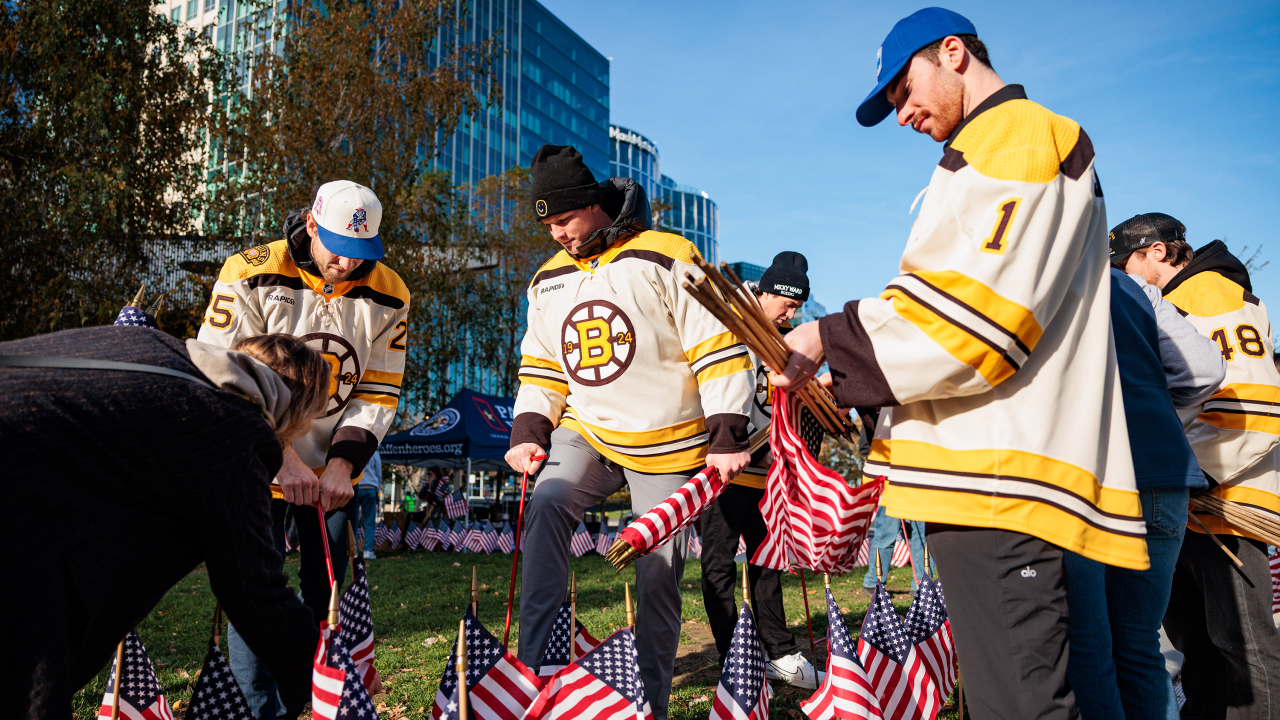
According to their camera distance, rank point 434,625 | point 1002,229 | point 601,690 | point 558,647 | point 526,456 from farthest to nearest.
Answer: point 434,625 → point 526,456 → point 558,647 → point 601,690 → point 1002,229

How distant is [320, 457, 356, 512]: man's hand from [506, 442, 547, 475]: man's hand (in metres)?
0.67

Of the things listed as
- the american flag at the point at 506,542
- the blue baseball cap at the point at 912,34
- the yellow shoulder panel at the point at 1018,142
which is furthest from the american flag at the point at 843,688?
the american flag at the point at 506,542

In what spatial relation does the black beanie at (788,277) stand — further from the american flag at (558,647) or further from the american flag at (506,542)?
the american flag at (506,542)

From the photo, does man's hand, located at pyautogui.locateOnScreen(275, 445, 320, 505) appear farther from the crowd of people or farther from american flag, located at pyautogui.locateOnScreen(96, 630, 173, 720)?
american flag, located at pyautogui.locateOnScreen(96, 630, 173, 720)

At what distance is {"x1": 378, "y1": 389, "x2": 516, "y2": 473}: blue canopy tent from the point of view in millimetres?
16578

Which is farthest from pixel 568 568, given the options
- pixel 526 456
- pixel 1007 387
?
pixel 1007 387

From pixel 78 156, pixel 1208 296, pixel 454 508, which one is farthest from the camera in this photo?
pixel 454 508

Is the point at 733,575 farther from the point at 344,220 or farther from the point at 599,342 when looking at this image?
the point at 344,220

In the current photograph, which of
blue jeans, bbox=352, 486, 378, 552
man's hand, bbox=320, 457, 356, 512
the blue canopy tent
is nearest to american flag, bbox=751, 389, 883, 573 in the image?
man's hand, bbox=320, 457, 356, 512

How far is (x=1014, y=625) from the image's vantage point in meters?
1.88

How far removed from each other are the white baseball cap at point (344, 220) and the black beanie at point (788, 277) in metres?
2.68

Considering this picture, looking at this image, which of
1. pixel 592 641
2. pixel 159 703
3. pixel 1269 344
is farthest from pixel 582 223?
pixel 1269 344

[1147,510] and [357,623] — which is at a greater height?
[1147,510]

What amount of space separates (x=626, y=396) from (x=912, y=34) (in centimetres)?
176
